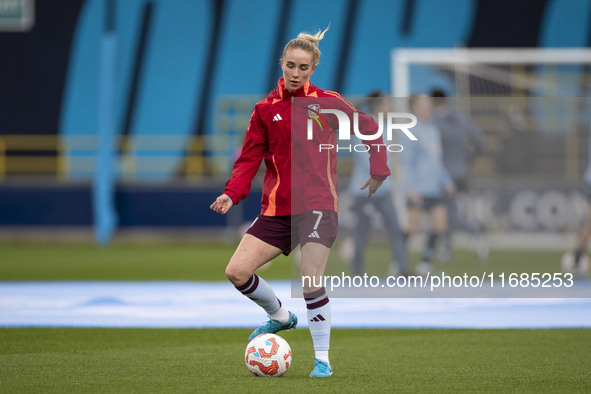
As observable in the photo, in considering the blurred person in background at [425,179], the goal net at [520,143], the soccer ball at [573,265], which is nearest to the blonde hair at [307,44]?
the blurred person in background at [425,179]

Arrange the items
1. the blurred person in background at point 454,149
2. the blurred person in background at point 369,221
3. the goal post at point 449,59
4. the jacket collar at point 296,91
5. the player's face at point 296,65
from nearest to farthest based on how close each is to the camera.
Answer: the player's face at point 296,65
the jacket collar at point 296,91
the blurred person in background at point 369,221
the blurred person in background at point 454,149
the goal post at point 449,59

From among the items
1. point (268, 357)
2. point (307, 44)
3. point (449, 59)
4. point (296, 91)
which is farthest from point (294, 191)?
point (449, 59)

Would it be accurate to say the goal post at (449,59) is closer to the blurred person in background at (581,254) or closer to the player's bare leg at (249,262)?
the blurred person in background at (581,254)

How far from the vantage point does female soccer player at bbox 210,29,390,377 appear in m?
6.53

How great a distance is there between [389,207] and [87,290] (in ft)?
12.8

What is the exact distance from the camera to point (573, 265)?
521 inches

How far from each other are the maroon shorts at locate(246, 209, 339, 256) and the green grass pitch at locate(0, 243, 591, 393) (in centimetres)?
87

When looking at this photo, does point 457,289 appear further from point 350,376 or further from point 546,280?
point 350,376

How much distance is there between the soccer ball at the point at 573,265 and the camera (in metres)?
13.2

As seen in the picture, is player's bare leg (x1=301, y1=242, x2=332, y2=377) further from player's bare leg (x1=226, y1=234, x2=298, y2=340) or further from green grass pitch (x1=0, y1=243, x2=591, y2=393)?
player's bare leg (x1=226, y1=234, x2=298, y2=340)

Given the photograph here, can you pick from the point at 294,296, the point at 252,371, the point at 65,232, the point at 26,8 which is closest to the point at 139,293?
the point at 294,296

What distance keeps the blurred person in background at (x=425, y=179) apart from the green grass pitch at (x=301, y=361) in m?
4.89

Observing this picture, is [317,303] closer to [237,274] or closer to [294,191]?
[237,274]

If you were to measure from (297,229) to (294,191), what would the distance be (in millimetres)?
248
